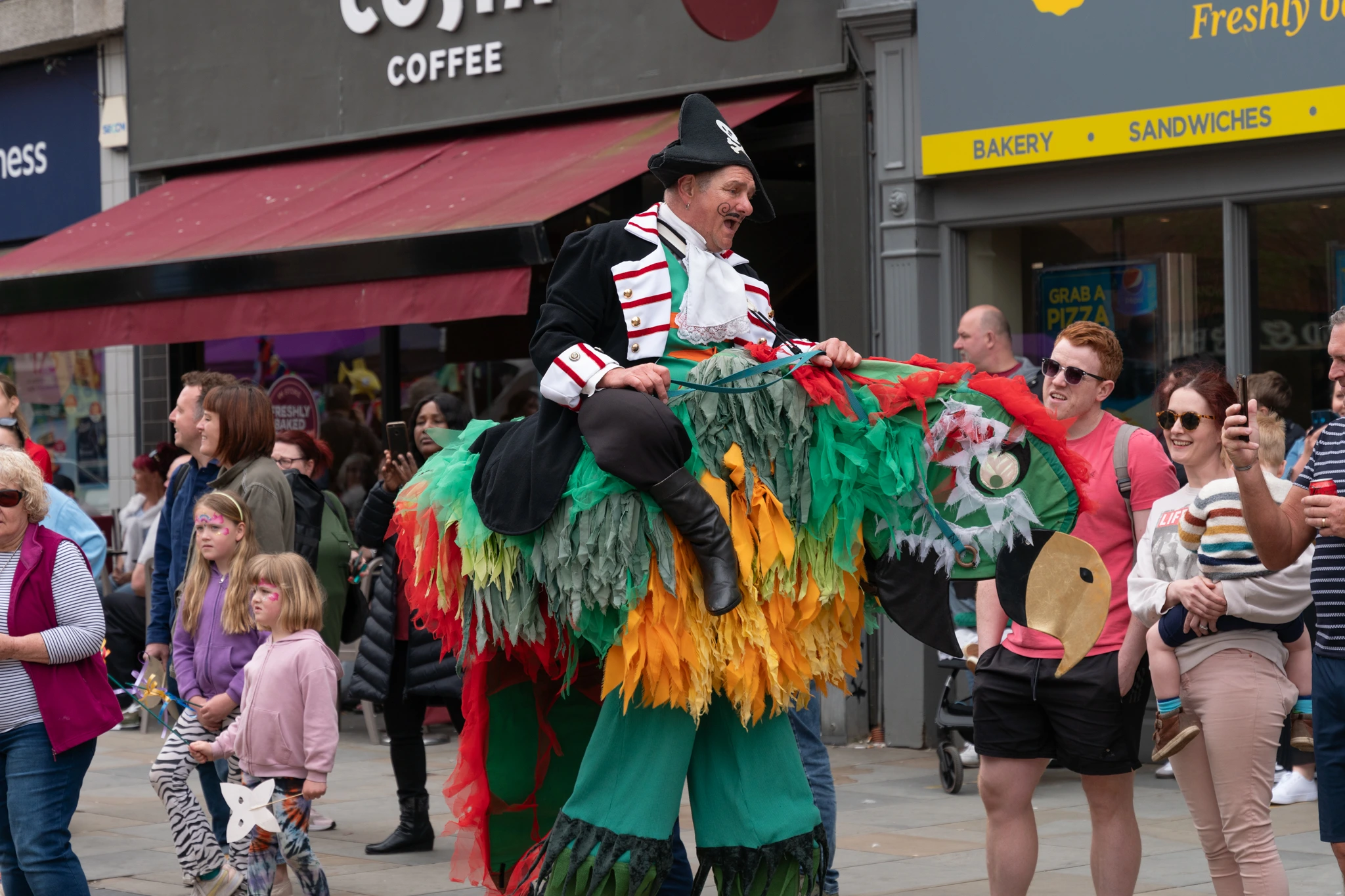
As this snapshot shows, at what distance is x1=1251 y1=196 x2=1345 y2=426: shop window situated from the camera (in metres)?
8.48

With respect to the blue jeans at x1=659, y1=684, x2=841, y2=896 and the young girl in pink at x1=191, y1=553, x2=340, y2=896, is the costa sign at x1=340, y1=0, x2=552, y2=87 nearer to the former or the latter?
the young girl in pink at x1=191, y1=553, x2=340, y2=896

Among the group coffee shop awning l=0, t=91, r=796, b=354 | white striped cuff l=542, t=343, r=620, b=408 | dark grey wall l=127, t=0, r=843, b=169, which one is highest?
dark grey wall l=127, t=0, r=843, b=169

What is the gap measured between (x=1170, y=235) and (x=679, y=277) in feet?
18.1

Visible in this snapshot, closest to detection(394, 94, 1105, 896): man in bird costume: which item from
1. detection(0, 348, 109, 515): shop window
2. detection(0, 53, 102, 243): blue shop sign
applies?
detection(0, 348, 109, 515): shop window

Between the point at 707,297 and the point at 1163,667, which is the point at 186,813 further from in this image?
the point at 1163,667

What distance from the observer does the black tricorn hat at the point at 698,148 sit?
13.4 ft

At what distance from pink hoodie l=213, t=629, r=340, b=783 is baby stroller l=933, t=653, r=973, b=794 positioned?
3.31 m

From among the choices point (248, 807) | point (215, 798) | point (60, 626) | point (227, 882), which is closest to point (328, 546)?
point (215, 798)

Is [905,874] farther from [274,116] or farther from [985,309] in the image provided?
[274,116]

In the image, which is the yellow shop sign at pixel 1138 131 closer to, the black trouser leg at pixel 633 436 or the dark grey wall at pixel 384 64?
the dark grey wall at pixel 384 64

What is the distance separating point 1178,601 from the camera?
4.87 meters

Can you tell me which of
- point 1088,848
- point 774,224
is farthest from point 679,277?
point 774,224

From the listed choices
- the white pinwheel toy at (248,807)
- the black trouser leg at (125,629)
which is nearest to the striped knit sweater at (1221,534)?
the white pinwheel toy at (248,807)

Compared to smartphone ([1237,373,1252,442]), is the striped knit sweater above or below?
below
